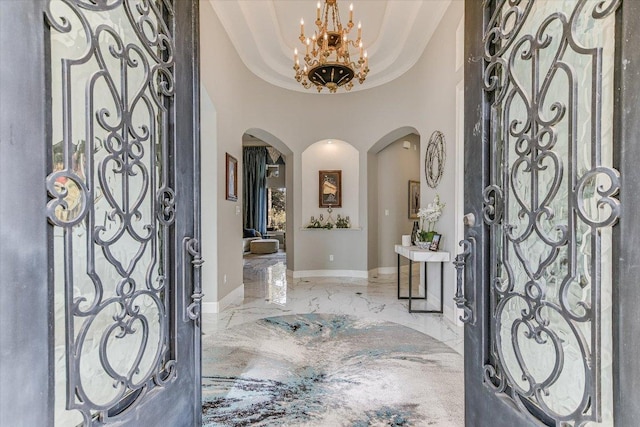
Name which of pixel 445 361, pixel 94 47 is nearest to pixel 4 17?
pixel 94 47

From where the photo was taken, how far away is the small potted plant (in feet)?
13.0

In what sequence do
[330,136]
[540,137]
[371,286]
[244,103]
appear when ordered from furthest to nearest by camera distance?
1. [330,136]
2. [371,286]
3. [244,103]
4. [540,137]

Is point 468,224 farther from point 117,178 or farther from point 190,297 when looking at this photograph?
point 117,178

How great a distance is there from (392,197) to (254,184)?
600 centimetres

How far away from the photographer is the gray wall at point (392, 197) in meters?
6.64

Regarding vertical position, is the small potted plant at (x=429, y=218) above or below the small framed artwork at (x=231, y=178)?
below

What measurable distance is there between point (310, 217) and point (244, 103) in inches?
104

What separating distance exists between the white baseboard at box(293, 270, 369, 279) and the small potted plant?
80.7 inches

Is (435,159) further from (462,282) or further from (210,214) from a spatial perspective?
(462,282)

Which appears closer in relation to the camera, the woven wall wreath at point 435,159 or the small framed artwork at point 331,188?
the woven wall wreath at point 435,159

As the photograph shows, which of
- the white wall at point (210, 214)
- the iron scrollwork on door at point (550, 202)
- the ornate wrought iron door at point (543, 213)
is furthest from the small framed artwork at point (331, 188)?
the iron scrollwork on door at point (550, 202)

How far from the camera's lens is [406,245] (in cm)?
451

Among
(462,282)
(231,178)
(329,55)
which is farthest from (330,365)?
(329,55)

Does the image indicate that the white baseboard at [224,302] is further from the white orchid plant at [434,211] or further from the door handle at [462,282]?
the door handle at [462,282]
